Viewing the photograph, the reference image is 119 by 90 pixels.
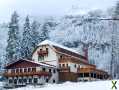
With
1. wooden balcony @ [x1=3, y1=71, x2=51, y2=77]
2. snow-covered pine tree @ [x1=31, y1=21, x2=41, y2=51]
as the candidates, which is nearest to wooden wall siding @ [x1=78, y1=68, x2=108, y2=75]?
wooden balcony @ [x1=3, y1=71, x2=51, y2=77]

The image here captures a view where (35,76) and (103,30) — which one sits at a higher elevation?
(103,30)

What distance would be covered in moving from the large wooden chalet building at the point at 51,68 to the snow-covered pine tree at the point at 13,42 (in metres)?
0.51

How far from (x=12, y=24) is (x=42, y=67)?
3.53 metres

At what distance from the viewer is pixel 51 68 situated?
20.0m

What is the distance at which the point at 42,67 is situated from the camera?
1977 centimetres

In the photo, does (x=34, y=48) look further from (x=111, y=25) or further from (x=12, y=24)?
(x=111, y=25)

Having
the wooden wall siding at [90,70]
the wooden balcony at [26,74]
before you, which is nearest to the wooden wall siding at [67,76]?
the wooden wall siding at [90,70]

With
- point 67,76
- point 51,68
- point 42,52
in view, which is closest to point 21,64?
point 42,52

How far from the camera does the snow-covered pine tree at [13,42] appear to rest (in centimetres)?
2047

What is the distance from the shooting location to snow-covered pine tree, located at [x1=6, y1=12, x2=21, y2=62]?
20469mm

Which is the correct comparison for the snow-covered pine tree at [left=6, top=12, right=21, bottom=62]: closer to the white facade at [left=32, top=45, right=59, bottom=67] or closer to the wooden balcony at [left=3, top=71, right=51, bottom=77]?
the wooden balcony at [left=3, top=71, right=51, bottom=77]

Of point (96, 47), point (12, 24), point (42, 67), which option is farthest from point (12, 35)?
point (96, 47)

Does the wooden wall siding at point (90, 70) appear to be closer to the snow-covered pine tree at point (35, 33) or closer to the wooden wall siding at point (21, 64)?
the wooden wall siding at point (21, 64)

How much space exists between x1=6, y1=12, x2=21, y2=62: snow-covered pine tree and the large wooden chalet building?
0.51 metres
